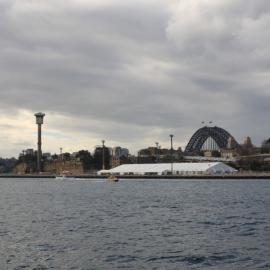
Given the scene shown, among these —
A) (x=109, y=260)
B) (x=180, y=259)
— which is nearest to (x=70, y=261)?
(x=109, y=260)

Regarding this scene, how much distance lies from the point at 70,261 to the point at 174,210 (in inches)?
1166

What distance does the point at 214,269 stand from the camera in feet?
84.3

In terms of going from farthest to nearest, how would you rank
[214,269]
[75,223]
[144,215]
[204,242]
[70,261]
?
[144,215]
[75,223]
[204,242]
[70,261]
[214,269]

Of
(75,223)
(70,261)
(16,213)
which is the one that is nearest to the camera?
(70,261)

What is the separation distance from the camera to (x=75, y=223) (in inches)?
1762

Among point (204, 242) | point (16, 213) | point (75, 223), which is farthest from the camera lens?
point (16, 213)

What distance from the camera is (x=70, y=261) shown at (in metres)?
28.0

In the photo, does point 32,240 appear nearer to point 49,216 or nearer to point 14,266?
point 14,266

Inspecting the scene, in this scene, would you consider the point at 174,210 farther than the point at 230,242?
Yes

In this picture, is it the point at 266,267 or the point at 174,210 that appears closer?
the point at 266,267

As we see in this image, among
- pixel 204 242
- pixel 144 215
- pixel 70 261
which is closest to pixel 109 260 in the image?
pixel 70 261

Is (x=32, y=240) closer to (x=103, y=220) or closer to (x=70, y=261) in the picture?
(x=70, y=261)

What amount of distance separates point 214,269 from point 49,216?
2788cm

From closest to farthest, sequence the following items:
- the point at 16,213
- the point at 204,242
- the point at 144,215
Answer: the point at 204,242
the point at 144,215
the point at 16,213
